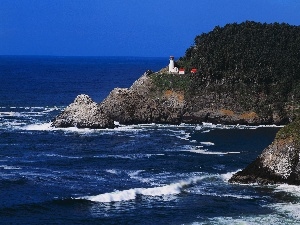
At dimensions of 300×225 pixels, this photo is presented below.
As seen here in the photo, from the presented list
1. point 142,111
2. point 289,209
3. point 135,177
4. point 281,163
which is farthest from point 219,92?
point 289,209

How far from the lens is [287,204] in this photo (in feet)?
178

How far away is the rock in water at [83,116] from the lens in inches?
3922

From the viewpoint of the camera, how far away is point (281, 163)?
59.0m

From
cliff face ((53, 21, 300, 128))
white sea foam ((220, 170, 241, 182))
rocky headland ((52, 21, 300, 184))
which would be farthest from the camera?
cliff face ((53, 21, 300, 128))

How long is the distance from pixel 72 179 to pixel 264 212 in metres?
20.3

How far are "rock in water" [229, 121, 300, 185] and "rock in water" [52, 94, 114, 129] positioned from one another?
42.7 meters

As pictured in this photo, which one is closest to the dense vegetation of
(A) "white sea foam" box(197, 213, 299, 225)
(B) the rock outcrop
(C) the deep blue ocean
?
(B) the rock outcrop

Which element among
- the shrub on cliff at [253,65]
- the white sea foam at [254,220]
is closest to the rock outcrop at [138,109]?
the shrub on cliff at [253,65]

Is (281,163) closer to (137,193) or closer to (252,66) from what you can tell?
(137,193)

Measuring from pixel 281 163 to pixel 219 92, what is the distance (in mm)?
53094

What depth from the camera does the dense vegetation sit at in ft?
358

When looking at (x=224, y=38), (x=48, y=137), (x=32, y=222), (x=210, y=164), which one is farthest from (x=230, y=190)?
(x=224, y=38)

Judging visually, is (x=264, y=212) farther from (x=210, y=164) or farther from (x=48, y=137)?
(x=48, y=137)

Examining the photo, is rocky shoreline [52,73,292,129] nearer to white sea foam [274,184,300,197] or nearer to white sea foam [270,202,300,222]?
white sea foam [274,184,300,197]
